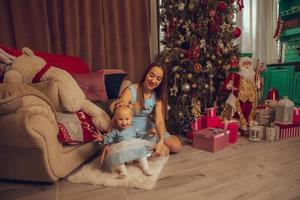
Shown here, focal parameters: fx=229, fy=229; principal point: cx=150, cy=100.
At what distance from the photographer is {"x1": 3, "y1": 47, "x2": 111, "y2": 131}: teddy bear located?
5.13 feet

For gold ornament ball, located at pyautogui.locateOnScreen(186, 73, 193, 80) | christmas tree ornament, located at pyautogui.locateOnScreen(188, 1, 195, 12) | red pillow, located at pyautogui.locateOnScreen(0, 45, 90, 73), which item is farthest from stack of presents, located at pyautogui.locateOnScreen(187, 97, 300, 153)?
red pillow, located at pyautogui.locateOnScreen(0, 45, 90, 73)

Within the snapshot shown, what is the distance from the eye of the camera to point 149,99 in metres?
1.79

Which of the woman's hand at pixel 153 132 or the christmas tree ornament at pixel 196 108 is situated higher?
the christmas tree ornament at pixel 196 108

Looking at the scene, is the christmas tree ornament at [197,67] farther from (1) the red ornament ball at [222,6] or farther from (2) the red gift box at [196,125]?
(1) the red ornament ball at [222,6]

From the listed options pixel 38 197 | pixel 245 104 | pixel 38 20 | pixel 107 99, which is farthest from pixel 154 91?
pixel 38 20

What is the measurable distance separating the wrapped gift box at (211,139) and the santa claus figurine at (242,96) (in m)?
0.44

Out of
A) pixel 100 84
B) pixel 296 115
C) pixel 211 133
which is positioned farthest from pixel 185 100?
pixel 296 115

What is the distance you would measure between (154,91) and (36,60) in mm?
916

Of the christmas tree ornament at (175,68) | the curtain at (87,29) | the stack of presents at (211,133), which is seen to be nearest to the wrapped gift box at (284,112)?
the stack of presents at (211,133)

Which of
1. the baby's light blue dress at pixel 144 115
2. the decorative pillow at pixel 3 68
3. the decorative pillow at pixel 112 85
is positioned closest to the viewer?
the decorative pillow at pixel 3 68

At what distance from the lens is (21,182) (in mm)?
1473

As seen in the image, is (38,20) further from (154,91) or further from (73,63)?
(154,91)

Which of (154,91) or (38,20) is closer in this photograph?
(154,91)

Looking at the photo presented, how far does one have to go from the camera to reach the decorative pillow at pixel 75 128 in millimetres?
1440
